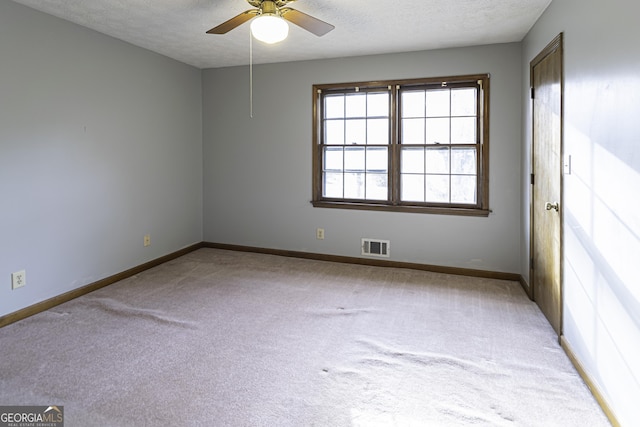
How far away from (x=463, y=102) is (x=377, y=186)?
129 centimetres

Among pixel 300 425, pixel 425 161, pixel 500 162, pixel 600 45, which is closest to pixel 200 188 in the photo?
pixel 425 161

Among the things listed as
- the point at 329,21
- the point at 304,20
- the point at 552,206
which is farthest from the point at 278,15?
the point at 552,206

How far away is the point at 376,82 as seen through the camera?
443cm

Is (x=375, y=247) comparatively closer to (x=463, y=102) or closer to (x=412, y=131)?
(x=412, y=131)

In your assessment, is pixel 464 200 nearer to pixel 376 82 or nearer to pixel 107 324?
pixel 376 82

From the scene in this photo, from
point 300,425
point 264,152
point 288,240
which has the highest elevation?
point 264,152

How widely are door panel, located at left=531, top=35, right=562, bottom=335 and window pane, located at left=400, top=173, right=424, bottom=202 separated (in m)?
1.19

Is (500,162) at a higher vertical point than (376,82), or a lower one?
lower

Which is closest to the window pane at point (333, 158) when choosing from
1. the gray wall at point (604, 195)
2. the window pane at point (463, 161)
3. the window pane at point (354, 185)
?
the window pane at point (354, 185)

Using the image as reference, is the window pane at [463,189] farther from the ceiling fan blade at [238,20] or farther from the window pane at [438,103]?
the ceiling fan blade at [238,20]

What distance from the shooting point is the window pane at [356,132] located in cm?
462

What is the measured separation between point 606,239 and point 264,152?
3840 mm

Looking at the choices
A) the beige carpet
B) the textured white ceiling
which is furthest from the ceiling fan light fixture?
the beige carpet

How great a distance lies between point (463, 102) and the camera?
13.8 ft
